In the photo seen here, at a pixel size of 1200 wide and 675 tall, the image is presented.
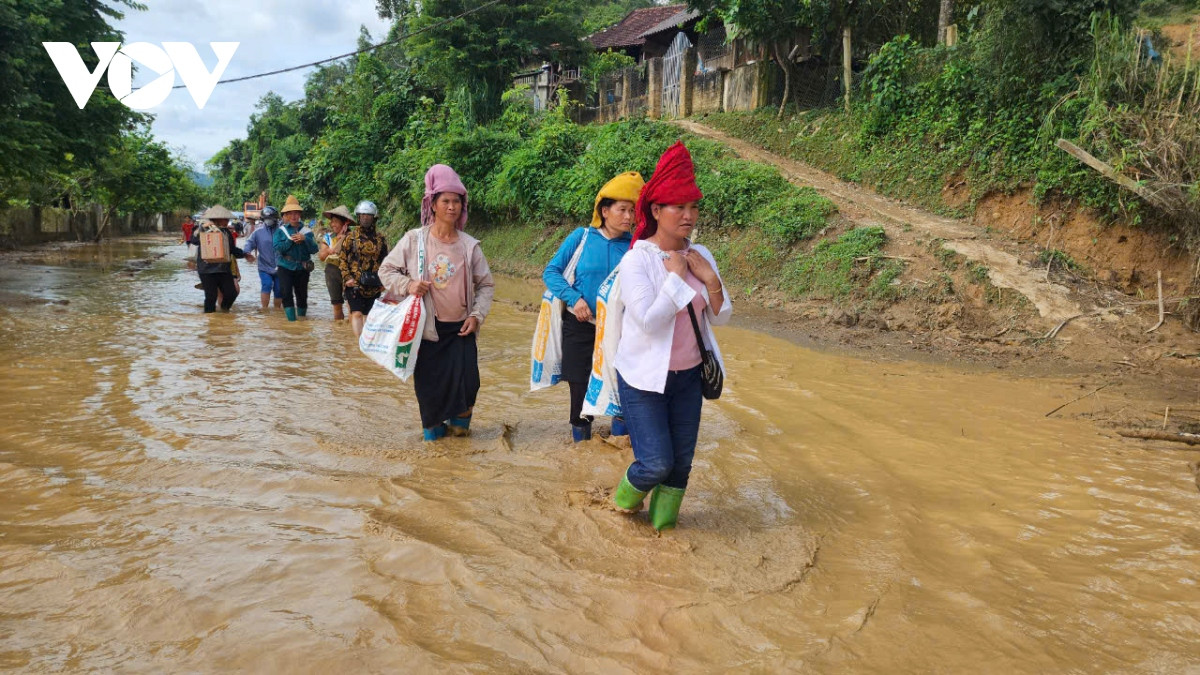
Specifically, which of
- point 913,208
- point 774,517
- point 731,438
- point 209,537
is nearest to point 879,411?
point 731,438

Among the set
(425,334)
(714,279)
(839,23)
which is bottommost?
(425,334)

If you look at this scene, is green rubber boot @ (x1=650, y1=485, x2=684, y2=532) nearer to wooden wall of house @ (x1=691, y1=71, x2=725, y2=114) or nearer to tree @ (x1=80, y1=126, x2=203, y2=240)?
wooden wall of house @ (x1=691, y1=71, x2=725, y2=114)

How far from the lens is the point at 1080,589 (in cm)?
307

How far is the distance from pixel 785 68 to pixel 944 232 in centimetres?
838

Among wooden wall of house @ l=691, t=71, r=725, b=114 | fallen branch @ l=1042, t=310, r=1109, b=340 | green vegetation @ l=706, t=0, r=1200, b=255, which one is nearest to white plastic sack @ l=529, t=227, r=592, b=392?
fallen branch @ l=1042, t=310, r=1109, b=340

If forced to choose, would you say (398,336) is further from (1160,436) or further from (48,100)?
(48,100)

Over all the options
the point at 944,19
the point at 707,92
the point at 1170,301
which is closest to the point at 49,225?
the point at 707,92

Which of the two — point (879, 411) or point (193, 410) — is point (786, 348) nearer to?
point (879, 411)

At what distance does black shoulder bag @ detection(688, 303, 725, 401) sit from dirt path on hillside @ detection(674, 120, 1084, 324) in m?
6.82

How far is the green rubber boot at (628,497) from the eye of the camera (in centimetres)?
339

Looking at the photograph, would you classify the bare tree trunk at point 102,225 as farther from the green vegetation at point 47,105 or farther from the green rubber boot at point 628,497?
the green rubber boot at point 628,497

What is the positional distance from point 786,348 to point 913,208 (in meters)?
5.19

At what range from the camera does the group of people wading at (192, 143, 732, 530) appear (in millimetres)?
3139

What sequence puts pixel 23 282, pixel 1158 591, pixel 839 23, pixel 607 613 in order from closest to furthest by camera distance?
pixel 607 613, pixel 1158 591, pixel 23 282, pixel 839 23
